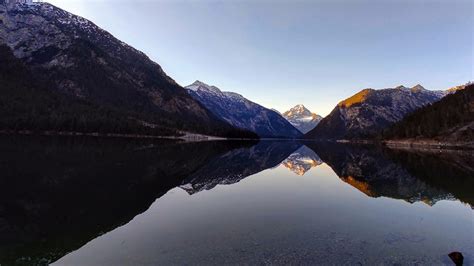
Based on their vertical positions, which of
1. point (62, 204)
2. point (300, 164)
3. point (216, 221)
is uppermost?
point (62, 204)

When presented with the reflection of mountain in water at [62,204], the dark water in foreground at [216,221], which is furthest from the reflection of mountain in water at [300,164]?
the reflection of mountain in water at [62,204]

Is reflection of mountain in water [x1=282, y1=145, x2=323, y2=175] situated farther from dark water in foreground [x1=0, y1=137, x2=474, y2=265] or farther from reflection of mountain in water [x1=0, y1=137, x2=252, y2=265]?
reflection of mountain in water [x1=0, y1=137, x2=252, y2=265]

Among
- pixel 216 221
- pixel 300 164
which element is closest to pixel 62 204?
pixel 216 221

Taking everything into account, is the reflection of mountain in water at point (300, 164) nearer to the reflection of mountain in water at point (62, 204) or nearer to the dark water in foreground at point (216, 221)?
the dark water in foreground at point (216, 221)

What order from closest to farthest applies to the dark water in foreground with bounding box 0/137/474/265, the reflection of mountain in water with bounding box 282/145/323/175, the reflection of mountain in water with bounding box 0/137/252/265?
the dark water in foreground with bounding box 0/137/474/265, the reflection of mountain in water with bounding box 0/137/252/265, the reflection of mountain in water with bounding box 282/145/323/175

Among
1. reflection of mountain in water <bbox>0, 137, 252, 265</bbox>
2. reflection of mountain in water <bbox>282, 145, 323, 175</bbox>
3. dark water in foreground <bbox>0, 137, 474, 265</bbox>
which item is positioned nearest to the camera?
dark water in foreground <bbox>0, 137, 474, 265</bbox>

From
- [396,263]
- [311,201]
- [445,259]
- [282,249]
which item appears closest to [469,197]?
[311,201]

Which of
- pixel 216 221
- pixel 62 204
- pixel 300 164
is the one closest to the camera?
pixel 216 221

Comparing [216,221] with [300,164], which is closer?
[216,221]

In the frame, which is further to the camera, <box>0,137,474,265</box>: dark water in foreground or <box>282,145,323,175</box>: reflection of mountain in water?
<box>282,145,323,175</box>: reflection of mountain in water

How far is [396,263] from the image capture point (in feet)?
70.1

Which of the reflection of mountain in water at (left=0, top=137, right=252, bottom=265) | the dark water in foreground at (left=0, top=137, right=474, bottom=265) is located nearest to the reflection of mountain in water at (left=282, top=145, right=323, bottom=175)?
the dark water in foreground at (left=0, top=137, right=474, bottom=265)

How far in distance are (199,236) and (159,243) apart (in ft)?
10.7

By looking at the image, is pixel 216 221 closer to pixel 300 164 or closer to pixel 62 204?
pixel 62 204
